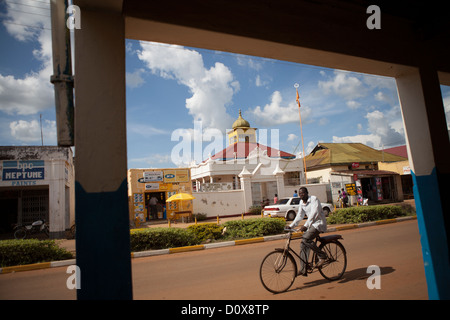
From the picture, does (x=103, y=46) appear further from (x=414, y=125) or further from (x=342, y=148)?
(x=342, y=148)

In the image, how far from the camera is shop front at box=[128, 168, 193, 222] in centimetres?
2105

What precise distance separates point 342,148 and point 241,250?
2975 cm

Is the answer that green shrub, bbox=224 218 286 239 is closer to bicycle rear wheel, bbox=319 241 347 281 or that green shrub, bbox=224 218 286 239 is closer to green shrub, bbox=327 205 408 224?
green shrub, bbox=327 205 408 224

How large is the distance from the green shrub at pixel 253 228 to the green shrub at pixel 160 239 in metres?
1.80

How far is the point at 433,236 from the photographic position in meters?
4.16

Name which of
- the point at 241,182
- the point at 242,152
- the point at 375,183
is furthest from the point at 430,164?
the point at 242,152

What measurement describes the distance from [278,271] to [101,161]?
3826 millimetres

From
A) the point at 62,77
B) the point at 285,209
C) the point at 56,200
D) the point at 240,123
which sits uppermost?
the point at 240,123

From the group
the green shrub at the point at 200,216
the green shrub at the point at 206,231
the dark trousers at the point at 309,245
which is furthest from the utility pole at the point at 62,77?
the green shrub at the point at 200,216

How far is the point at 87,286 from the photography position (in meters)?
2.36

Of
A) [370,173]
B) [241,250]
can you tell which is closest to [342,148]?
[370,173]

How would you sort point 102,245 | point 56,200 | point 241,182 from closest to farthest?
point 102,245 < point 56,200 < point 241,182

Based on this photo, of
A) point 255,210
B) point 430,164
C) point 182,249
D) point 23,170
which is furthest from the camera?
point 255,210

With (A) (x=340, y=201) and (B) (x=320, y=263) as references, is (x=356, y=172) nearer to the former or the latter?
(A) (x=340, y=201)
